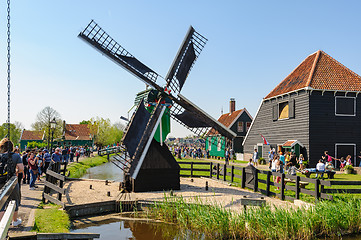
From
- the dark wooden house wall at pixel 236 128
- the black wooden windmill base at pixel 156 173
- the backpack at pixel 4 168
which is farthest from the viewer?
the dark wooden house wall at pixel 236 128

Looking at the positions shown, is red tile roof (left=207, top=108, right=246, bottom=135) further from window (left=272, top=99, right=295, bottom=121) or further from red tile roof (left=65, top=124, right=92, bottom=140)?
red tile roof (left=65, top=124, right=92, bottom=140)

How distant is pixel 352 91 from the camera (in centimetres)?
2236

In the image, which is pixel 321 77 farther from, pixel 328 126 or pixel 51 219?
pixel 51 219

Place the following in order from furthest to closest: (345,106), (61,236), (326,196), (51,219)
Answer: (345,106)
(326,196)
(51,219)
(61,236)

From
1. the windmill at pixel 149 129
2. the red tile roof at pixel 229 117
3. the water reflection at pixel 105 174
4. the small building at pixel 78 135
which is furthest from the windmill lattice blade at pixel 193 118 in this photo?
the small building at pixel 78 135

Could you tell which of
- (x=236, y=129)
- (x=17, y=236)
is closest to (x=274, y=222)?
(x=17, y=236)

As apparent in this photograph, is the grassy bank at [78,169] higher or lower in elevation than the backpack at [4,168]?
lower

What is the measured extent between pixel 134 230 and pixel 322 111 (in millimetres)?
17878

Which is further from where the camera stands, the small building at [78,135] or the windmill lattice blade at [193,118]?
the small building at [78,135]

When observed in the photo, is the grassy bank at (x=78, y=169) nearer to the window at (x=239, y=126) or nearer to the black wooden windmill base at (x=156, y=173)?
the black wooden windmill base at (x=156, y=173)

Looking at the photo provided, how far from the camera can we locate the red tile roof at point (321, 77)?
2234cm

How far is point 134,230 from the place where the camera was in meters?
9.18

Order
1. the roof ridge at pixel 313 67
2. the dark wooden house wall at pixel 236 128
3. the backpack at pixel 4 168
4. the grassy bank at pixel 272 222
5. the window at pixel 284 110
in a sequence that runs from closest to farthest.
Answer: the backpack at pixel 4 168, the grassy bank at pixel 272 222, the roof ridge at pixel 313 67, the window at pixel 284 110, the dark wooden house wall at pixel 236 128

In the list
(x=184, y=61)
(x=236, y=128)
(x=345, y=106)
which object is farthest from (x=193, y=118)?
(x=236, y=128)
